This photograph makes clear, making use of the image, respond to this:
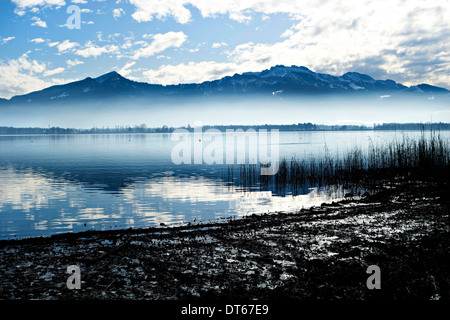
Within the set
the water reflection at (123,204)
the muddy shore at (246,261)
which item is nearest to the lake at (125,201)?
the water reflection at (123,204)

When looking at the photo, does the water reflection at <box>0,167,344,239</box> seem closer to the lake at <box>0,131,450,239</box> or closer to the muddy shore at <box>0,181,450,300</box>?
the lake at <box>0,131,450,239</box>

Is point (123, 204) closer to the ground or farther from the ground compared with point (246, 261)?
closer to the ground

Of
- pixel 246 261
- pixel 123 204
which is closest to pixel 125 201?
pixel 123 204

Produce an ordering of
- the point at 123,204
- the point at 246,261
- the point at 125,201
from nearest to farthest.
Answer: the point at 246,261 → the point at 123,204 → the point at 125,201

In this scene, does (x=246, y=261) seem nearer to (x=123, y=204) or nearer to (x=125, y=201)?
(x=123, y=204)

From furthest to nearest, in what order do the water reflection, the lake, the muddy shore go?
the lake < the water reflection < the muddy shore

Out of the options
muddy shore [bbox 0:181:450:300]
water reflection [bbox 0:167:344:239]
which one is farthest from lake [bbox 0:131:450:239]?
muddy shore [bbox 0:181:450:300]

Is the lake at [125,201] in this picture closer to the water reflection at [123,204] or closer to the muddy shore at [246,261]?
the water reflection at [123,204]

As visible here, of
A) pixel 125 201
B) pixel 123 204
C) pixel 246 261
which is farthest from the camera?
pixel 125 201

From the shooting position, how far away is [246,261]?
1183cm

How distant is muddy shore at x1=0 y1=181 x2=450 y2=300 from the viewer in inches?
355

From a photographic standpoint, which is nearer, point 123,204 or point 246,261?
point 246,261
